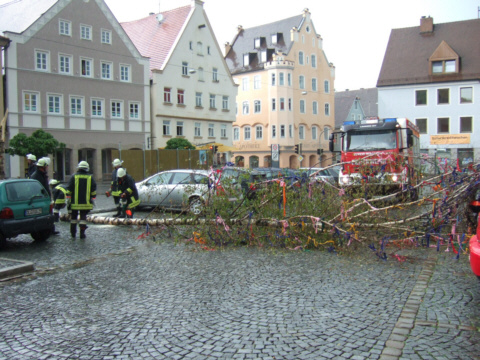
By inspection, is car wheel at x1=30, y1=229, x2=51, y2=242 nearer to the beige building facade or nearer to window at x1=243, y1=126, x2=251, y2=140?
the beige building facade

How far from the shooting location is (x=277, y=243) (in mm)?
9453

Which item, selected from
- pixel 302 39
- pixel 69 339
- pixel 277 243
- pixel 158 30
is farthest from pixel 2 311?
pixel 302 39

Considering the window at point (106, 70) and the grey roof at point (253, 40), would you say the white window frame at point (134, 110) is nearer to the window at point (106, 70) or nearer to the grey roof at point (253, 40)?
the window at point (106, 70)

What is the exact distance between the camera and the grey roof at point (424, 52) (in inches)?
1934

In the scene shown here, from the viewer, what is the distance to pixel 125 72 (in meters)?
39.8

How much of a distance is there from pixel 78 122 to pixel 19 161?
5.77 m

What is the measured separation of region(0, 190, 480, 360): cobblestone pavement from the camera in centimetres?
447

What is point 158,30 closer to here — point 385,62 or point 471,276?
point 385,62

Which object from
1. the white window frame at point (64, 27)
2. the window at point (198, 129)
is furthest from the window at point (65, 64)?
the window at point (198, 129)

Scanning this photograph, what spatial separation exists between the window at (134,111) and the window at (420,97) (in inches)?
1130

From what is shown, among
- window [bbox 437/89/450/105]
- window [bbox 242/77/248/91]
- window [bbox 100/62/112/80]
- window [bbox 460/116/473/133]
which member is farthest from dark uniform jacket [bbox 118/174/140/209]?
window [bbox 242/77/248/91]

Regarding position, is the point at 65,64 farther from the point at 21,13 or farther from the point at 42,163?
the point at 42,163

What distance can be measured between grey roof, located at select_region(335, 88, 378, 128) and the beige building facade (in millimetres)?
9500

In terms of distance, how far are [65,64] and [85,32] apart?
3.25 metres
